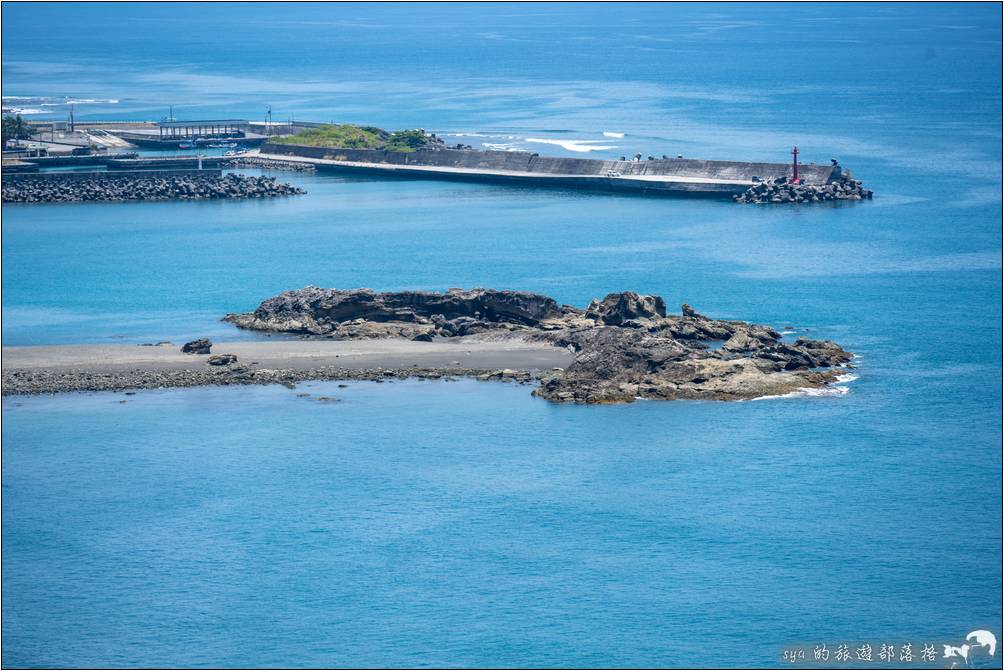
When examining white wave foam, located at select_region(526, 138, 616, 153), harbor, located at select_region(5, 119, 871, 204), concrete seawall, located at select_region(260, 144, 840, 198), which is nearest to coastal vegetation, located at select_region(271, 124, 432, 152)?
harbor, located at select_region(5, 119, 871, 204)

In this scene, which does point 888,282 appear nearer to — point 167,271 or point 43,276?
point 167,271

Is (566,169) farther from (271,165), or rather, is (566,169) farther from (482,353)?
(482,353)

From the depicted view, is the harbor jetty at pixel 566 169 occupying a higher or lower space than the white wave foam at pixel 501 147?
lower

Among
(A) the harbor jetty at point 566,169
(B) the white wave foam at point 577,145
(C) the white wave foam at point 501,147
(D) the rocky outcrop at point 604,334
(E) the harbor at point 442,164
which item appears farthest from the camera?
(B) the white wave foam at point 577,145

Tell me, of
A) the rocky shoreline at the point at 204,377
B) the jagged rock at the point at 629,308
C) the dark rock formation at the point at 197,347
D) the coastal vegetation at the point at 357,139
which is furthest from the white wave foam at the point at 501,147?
the rocky shoreline at the point at 204,377

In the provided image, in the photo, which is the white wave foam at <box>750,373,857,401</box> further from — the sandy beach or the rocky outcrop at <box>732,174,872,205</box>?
the rocky outcrop at <box>732,174,872,205</box>

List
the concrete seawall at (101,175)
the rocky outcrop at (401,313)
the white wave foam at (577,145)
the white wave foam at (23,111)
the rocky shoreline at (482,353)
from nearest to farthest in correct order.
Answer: the rocky shoreline at (482,353), the rocky outcrop at (401,313), the concrete seawall at (101,175), the white wave foam at (577,145), the white wave foam at (23,111)

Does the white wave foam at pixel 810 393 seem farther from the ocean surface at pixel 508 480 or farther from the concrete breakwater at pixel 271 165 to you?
the concrete breakwater at pixel 271 165
